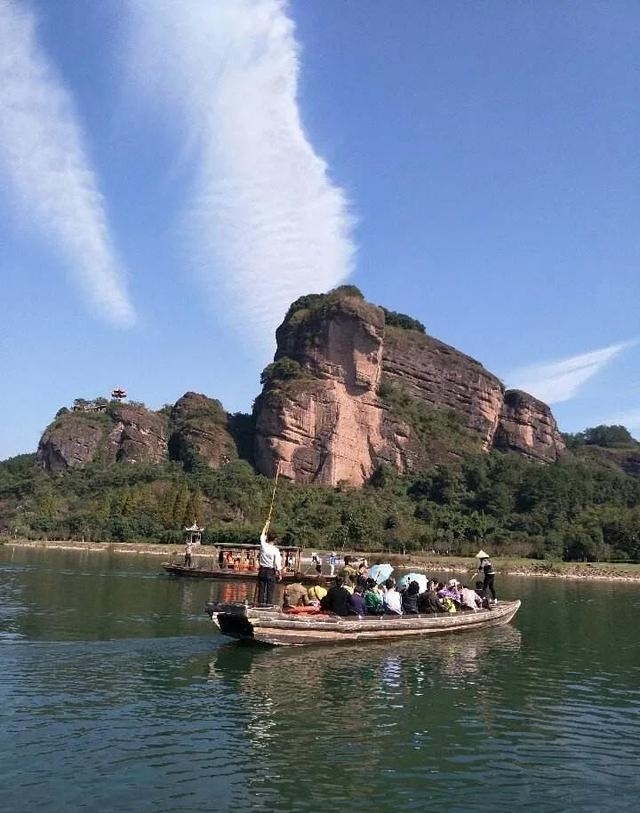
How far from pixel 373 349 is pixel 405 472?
861 inches

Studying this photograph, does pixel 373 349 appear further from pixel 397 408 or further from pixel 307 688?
pixel 307 688

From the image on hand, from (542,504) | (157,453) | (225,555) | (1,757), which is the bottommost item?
(1,757)

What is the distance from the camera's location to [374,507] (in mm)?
103188

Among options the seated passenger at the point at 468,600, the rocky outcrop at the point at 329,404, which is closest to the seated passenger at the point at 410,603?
the seated passenger at the point at 468,600

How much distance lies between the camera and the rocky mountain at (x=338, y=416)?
12138 cm

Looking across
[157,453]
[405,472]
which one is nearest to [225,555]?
[405,472]

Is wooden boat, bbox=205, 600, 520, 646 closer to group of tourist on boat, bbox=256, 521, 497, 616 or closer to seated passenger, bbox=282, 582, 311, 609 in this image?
group of tourist on boat, bbox=256, 521, 497, 616

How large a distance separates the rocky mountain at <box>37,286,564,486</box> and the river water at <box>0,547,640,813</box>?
323 feet

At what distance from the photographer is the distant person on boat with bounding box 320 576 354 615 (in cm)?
2059

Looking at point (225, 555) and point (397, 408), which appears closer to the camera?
point (225, 555)

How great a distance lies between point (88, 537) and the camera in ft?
311

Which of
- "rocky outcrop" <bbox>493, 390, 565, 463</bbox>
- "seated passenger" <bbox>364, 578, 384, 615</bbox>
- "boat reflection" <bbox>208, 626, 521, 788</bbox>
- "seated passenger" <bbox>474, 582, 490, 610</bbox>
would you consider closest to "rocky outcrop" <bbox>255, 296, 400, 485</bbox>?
"rocky outcrop" <bbox>493, 390, 565, 463</bbox>

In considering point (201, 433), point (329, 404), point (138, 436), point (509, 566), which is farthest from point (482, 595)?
point (138, 436)

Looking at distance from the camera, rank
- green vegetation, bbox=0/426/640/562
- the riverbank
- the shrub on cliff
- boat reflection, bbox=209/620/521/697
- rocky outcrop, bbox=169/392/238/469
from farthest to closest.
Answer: rocky outcrop, bbox=169/392/238/469, the shrub on cliff, green vegetation, bbox=0/426/640/562, the riverbank, boat reflection, bbox=209/620/521/697
